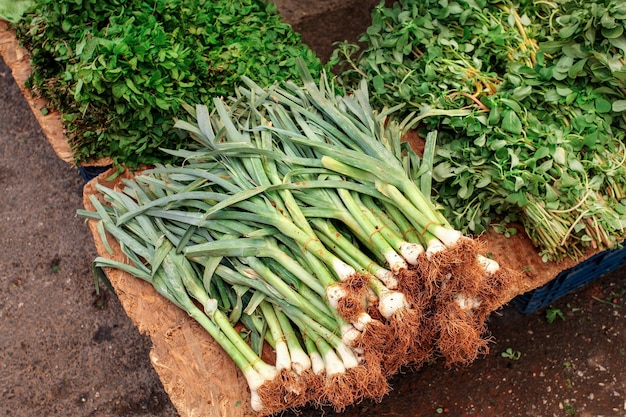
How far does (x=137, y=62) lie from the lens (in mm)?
2186

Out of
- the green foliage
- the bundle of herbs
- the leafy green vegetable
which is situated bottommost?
the green foliage

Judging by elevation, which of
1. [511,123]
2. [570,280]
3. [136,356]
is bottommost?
[136,356]

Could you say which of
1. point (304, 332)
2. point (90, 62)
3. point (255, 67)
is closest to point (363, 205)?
point (304, 332)

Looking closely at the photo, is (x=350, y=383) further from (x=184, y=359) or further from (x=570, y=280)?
(x=570, y=280)

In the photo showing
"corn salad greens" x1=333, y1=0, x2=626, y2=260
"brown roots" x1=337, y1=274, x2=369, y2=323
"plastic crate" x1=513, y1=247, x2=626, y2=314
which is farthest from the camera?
"plastic crate" x1=513, y1=247, x2=626, y2=314

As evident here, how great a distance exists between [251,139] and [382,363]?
955 mm

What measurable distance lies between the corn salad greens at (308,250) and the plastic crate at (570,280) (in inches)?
28.6

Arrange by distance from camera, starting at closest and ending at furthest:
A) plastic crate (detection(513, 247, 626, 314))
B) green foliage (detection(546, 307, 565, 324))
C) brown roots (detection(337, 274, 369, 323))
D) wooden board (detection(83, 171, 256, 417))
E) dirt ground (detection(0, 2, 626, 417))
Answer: brown roots (detection(337, 274, 369, 323)) < wooden board (detection(83, 171, 256, 417)) < plastic crate (detection(513, 247, 626, 314)) < dirt ground (detection(0, 2, 626, 417)) < green foliage (detection(546, 307, 565, 324))

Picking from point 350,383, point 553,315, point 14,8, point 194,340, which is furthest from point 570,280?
point 14,8

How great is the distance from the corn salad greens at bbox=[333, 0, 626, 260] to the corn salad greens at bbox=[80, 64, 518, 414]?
0.23 meters

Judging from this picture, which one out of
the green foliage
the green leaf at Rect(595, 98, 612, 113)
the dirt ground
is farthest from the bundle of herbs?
the green foliage

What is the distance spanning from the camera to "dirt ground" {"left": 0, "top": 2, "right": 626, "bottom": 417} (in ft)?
8.74

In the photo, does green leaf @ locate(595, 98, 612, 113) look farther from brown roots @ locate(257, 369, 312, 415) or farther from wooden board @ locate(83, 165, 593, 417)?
brown roots @ locate(257, 369, 312, 415)

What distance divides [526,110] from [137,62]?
1456 mm
